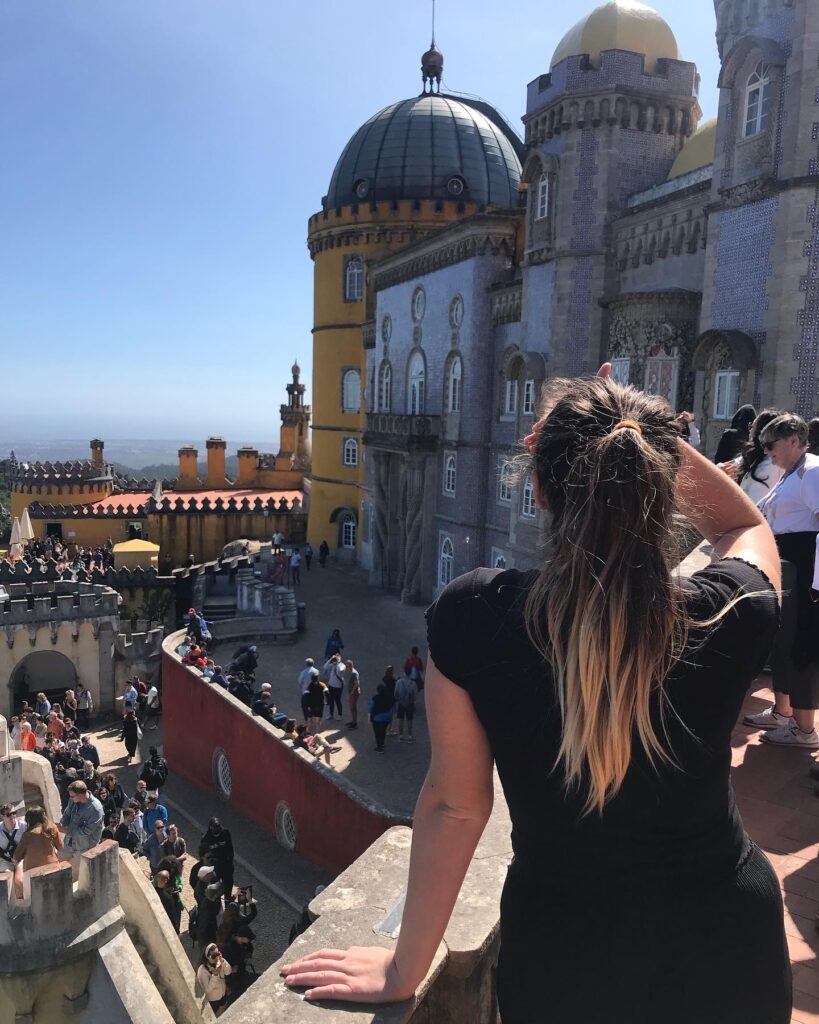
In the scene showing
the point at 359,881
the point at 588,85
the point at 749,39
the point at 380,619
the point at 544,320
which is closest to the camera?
the point at 359,881

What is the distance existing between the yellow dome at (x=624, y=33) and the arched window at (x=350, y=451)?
17.7 metres

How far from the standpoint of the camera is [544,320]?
62.5ft

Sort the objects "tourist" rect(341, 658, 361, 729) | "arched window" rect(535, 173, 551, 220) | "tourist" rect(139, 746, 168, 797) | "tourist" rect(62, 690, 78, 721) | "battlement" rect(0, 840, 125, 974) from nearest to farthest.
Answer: "battlement" rect(0, 840, 125, 974)
"tourist" rect(139, 746, 168, 797)
"tourist" rect(341, 658, 361, 729)
"arched window" rect(535, 173, 551, 220)
"tourist" rect(62, 690, 78, 721)

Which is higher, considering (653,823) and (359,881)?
(653,823)

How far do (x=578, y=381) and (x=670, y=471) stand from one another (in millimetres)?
302

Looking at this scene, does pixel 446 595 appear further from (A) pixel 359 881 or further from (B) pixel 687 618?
(A) pixel 359 881

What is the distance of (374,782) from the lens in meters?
13.3

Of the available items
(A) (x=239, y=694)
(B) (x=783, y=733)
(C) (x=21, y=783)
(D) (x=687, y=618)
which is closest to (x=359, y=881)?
(D) (x=687, y=618)

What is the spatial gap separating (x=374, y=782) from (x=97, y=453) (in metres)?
31.7

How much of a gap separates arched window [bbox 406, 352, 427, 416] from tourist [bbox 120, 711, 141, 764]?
40.0 feet

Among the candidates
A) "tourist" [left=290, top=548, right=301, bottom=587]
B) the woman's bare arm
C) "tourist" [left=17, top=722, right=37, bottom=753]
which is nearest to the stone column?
"tourist" [left=290, top=548, right=301, bottom=587]

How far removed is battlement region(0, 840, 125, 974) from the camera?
8.30 meters

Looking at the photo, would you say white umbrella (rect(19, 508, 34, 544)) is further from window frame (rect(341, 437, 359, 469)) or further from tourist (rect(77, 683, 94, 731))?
window frame (rect(341, 437, 359, 469))

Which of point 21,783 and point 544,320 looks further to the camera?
point 544,320
